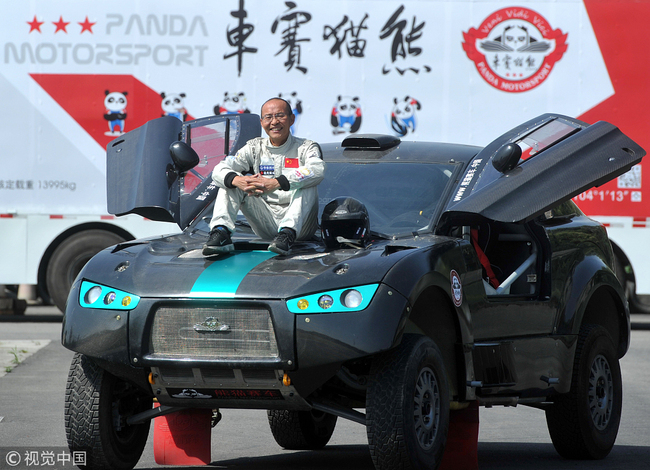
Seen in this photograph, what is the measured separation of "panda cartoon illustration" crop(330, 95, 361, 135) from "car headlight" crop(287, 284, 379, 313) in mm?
9926

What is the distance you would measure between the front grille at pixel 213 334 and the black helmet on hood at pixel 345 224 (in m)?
0.85

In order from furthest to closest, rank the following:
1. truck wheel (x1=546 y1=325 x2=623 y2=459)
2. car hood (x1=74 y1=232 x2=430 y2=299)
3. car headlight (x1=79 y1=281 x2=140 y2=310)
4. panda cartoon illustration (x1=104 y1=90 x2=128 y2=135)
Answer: panda cartoon illustration (x1=104 y1=90 x2=128 y2=135)
truck wheel (x1=546 y1=325 x2=623 y2=459)
car headlight (x1=79 y1=281 x2=140 y2=310)
car hood (x1=74 y1=232 x2=430 y2=299)

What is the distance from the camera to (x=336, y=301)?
482 centimetres

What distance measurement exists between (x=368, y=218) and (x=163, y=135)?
1.92m

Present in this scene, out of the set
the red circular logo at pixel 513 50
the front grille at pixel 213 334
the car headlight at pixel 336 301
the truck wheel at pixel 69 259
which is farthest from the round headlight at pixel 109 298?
the red circular logo at pixel 513 50

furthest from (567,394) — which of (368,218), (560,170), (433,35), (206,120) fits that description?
(433,35)

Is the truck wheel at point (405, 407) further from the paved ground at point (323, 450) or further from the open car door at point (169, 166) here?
the open car door at point (169, 166)

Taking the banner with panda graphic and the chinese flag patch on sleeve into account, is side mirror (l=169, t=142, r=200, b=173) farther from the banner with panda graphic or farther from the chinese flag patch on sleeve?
the banner with panda graphic

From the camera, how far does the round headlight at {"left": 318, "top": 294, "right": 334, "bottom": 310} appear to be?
481 centimetres

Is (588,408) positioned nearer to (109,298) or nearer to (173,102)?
(109,298)

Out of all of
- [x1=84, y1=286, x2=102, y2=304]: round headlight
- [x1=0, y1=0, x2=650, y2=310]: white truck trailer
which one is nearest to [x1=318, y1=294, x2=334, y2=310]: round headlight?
[x1=84, y1=286, x2=102, y2=304]: round headlight

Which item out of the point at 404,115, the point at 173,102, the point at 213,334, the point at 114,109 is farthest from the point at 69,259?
the point at 213,334

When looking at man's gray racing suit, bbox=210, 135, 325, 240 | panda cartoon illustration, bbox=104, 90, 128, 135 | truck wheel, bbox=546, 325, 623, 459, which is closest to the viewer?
man's gray racing suit, bbox=210, 135, 325, 240

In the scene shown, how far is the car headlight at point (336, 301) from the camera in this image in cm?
480
